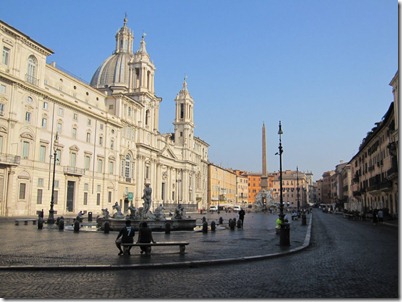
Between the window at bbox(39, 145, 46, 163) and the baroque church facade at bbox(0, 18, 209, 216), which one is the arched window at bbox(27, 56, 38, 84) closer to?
the baroque church facade at bbox(0, 18, 209, 216)

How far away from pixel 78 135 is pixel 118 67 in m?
29.3

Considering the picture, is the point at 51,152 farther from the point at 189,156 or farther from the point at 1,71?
the point at 189,156

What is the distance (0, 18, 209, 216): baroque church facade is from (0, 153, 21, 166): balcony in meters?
0.10

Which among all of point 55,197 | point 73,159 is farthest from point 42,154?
point 73,159

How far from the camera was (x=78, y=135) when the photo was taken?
5294 centimetres

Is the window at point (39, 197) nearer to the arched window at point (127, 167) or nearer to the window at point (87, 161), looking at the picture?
the window at point (87, 161)

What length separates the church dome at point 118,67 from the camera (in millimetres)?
77750

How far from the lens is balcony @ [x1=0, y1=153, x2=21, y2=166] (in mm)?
39406

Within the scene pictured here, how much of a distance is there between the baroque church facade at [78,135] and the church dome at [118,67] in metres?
0.19

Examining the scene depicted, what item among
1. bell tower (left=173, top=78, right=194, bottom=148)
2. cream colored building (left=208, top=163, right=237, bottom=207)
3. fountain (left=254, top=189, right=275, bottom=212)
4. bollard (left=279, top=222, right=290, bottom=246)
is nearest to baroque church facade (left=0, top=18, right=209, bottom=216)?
bell tower (left=173, top=78, right=194, bottom=148)

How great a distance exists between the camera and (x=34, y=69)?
44875 mm

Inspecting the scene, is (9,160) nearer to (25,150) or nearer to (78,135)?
(25,150)

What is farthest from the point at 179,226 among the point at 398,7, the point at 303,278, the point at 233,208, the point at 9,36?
the point at 233,208

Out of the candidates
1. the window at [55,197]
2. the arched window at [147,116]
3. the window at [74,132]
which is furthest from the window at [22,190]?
the arched window at [147,116]
